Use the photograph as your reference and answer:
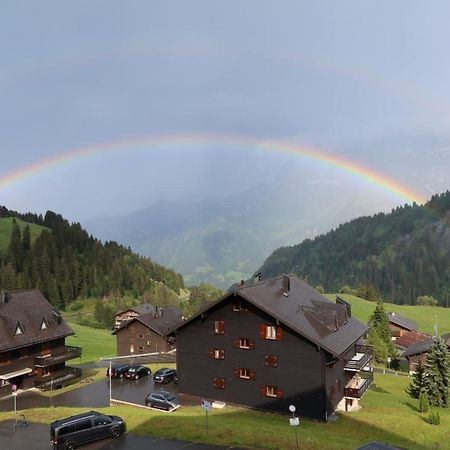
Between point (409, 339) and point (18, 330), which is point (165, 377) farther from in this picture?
point (409, 339)

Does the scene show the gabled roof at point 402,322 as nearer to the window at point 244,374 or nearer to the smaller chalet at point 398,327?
the smaller chalet at point 398,327

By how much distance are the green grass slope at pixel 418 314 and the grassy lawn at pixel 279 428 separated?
104127 mm

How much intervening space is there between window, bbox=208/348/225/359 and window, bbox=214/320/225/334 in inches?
66.7

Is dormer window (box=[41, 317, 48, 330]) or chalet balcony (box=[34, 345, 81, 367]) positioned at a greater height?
dormer window (box=[41, 317, 48, 330])

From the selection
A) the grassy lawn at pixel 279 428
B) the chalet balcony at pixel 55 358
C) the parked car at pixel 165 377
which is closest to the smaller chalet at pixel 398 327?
the parked car at pixel 165 377

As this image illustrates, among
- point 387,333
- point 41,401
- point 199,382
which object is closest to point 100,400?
point 41,401

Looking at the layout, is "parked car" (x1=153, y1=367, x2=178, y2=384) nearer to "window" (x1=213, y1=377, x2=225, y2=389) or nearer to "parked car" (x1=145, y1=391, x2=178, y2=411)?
"parked car" (x1=145, y1=391, x2=178, y2=411)

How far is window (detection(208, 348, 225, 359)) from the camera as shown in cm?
4516

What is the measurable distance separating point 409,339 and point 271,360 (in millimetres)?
95064

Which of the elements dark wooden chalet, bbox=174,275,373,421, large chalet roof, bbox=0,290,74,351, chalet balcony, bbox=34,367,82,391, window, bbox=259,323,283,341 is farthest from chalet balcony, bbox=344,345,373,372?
large chalet roof, bbox=0,290,74,351

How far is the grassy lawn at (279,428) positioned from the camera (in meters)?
31.1

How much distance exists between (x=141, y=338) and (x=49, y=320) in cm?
2754

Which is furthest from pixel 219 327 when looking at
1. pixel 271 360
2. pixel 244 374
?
pixel 271 360

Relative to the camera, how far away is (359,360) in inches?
1916
